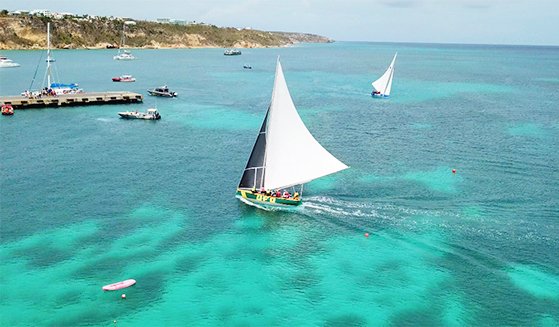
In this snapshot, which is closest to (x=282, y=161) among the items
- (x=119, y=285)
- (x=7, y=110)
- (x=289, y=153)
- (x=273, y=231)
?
(x=289, y=153)

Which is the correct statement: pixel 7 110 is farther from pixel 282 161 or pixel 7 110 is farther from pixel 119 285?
pixel 119 285

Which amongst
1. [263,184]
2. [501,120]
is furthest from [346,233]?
[501,120]

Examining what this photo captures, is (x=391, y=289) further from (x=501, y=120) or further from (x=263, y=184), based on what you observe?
(x=501, y=120)

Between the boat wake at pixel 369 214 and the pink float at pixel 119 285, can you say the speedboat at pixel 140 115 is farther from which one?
the pink float at pixel 119 285

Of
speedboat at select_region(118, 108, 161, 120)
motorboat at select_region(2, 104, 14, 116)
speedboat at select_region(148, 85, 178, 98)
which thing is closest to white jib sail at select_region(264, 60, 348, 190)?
speedboat at select_region(118, 108, 161, 120)

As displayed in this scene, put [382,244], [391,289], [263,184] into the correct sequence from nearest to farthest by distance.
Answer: [391,289]
[382,244]
[263,184]
